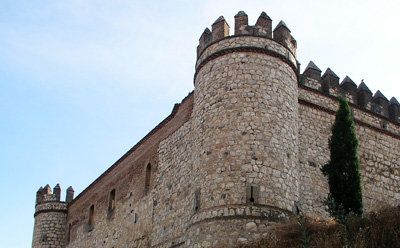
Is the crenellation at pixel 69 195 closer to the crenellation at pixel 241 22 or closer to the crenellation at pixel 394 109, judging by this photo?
the crenellation at pixel 241 22

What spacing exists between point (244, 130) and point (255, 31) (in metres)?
3.22

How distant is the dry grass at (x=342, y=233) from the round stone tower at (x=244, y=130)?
1347 millimetres

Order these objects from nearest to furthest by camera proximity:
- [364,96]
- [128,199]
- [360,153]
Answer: [360,153], [364,96], [128,199]

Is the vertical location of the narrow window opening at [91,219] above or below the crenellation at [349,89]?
below

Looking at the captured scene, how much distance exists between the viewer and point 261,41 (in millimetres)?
17969

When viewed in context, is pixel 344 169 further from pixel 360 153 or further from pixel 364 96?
pixel 364 96

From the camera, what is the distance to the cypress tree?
16.3 metres

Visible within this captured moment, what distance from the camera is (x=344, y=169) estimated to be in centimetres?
1669

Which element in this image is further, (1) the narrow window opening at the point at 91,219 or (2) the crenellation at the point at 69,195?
(2) the crenellation at the point at 69,195

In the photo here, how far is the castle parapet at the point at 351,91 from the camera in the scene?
20250 millimetres

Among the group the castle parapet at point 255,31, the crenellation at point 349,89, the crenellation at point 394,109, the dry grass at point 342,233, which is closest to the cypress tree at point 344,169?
the dry grass at point 342,233

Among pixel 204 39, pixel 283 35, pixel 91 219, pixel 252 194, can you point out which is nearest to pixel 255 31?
pixel 283 35

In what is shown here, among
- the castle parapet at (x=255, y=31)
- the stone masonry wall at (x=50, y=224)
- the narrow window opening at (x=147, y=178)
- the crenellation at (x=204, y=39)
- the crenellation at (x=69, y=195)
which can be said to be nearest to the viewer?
the castle parapet at (x=255, y=31)

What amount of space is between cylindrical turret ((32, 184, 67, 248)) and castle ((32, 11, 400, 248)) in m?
8.64
